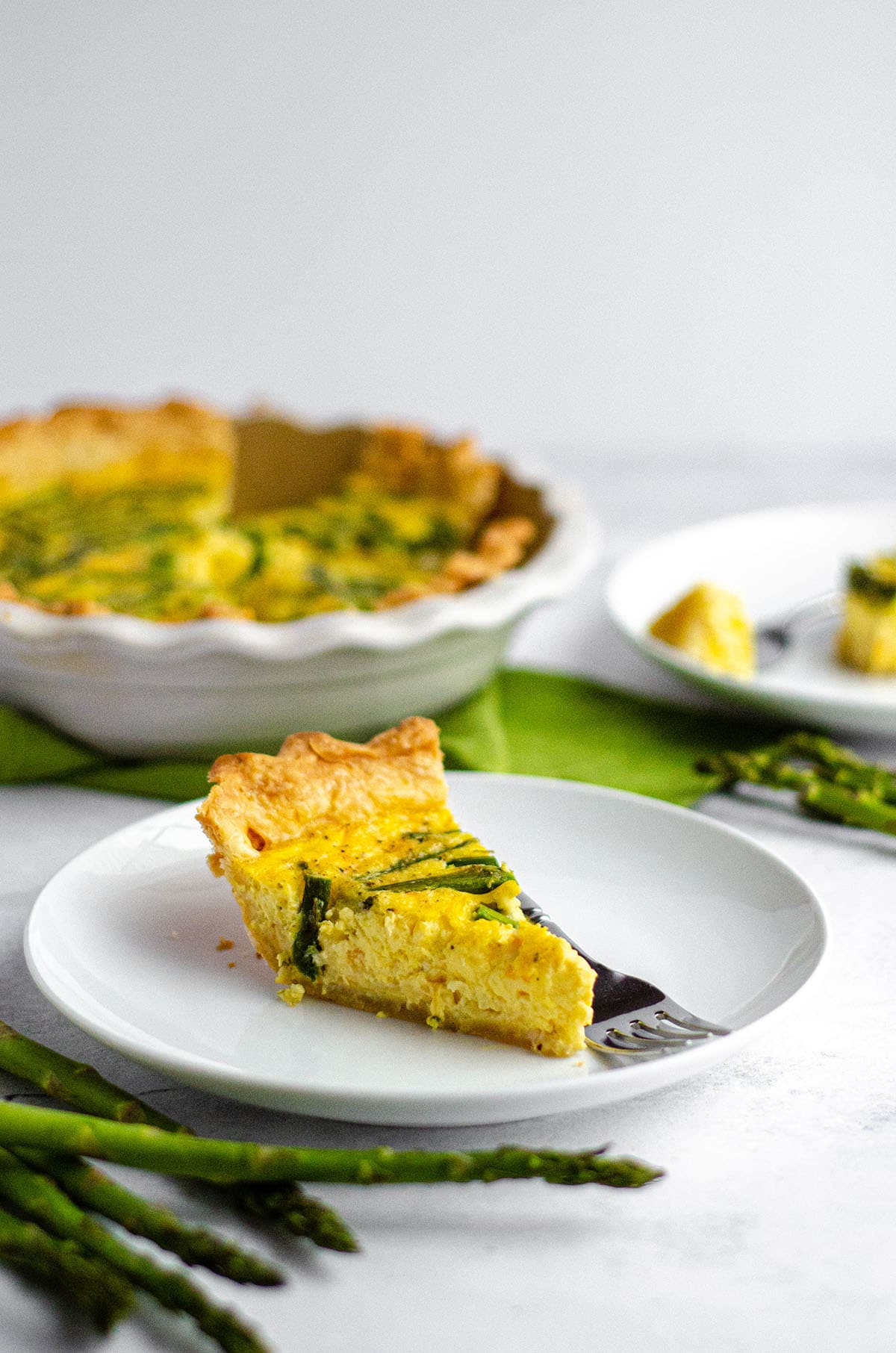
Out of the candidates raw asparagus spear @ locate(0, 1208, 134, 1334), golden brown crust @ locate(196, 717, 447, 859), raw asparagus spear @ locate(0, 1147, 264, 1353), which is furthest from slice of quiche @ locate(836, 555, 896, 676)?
raw asparagus spear @ locate(0, 1208, 134, 1334)

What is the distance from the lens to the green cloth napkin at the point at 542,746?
10.7 ft

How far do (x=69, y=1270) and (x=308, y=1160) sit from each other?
0.97ft

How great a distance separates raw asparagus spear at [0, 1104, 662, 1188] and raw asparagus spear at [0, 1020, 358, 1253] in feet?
0.16

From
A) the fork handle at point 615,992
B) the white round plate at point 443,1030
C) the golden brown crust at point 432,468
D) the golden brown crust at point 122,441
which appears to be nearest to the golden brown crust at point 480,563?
the golden brown crust at point 432,468

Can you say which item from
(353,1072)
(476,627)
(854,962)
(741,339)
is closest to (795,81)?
(741,339)

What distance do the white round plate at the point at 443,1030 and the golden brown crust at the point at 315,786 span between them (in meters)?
0.17

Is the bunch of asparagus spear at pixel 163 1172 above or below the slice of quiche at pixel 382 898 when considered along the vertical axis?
below

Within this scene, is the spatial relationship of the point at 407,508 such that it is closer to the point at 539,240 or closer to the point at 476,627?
the point at 476,627

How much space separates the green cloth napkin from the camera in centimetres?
325

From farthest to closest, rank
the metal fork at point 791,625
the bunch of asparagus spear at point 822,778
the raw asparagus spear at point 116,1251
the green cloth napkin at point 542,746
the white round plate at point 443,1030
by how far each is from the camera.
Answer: the metal fork at point 791,625 < the green cloth napkin at point 542,746 < the bunch of asparagus spear at point 822,778 < the white round plate at point 443,1030 < the raw asparagus spear at point 116,1251

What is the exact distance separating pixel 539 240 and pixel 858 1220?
20.4 feet

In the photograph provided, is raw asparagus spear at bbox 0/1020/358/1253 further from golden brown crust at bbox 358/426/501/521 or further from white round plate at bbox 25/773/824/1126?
golden brown crust at bbox 358/426/501/521

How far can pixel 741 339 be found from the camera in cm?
760

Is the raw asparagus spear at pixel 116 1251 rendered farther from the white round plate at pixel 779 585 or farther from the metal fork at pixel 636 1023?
the white round plate at pixel 779 585
